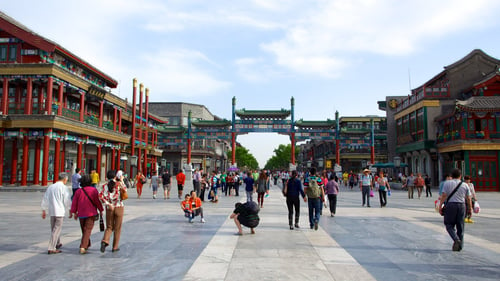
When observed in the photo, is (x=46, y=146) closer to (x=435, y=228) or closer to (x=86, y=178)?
(x=86, y=178)

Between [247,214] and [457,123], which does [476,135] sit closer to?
[457,123]

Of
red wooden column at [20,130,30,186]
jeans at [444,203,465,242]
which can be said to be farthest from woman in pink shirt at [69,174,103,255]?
red wooden column at [20,130,30,186]

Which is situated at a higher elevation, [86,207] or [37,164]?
[37,164]

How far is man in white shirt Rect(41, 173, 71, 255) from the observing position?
6.66m

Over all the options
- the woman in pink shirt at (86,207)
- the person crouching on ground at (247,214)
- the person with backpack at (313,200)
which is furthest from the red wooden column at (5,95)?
the person with backpack at (313,200)

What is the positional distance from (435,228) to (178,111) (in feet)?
209

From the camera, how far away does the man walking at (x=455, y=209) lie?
7043 mm

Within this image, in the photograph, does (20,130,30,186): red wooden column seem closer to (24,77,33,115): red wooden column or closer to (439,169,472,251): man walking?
(24,77,33,115): red wooden column

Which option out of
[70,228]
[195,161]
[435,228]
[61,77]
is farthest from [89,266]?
[195,161]

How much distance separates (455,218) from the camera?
709 centimetres

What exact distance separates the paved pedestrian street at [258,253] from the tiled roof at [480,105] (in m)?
20.7

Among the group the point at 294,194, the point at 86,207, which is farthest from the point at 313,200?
the point at 86,207

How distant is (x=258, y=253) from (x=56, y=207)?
4.05 metres

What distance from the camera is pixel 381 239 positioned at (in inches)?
323
